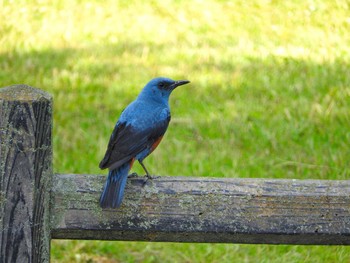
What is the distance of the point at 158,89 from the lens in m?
3.54

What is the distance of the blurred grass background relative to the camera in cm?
558

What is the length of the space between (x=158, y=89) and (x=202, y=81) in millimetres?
3754

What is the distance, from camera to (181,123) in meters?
6.45

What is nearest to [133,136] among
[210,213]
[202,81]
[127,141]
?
[127,141]

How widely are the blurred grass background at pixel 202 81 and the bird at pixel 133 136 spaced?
4.99 feet

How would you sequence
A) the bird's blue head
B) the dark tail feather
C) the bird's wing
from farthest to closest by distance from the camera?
the bird's blue head < the bird's wing < the dark tail feather

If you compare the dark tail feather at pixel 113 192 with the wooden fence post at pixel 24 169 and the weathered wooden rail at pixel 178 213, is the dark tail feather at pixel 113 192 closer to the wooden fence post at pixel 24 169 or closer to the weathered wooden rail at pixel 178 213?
the weathered wooden rail at pixel 178 213

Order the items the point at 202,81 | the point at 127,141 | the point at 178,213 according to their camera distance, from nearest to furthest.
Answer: the point at 178,213, the point at 127,141, the point at 202,81

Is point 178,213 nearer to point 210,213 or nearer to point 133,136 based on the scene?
point 210,213

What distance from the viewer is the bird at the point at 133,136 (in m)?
2.36

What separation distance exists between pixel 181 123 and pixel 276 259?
2.06 meters

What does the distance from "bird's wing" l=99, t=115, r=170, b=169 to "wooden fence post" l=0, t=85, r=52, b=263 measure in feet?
1.57

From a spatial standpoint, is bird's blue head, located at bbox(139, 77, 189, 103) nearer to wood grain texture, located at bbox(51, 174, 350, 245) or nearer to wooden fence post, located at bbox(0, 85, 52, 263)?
wood grain texture, located at bbox(51, 174, 350, 245)

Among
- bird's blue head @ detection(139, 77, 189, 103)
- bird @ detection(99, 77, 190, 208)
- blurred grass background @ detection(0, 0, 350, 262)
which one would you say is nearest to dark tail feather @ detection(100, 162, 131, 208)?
bird @ detection(99, 77, 190, 208)
